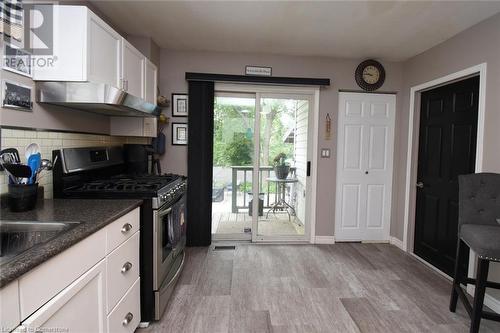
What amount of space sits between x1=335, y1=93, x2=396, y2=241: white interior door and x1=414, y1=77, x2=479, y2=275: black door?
0.45 meters

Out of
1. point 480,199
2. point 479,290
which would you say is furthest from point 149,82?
point 479,290

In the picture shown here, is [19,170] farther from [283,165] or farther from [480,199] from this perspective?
[480,199]

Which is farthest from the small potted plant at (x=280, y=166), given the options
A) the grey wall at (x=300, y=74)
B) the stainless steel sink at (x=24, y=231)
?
the stainless steel sink at (x=24, y=231)

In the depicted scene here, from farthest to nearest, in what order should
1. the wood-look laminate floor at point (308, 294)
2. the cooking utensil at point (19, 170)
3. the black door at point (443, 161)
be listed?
the black door at point (443, 161) → the wood-look laminate floor at point (308, 294) → the cooking utensil at point (19, 170)

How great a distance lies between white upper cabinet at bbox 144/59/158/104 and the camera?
8.80ft

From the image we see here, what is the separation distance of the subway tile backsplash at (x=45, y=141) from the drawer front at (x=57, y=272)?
0.74 meters

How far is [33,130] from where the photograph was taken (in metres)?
A: 1.71

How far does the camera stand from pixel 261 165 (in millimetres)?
3709

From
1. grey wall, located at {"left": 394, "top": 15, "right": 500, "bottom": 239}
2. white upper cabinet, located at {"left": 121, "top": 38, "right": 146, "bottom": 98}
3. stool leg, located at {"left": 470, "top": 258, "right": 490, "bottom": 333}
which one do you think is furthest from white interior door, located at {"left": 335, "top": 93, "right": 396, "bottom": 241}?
white upper cabinet, located at {"left": 121, "top": 38, "right": 146, "bottom": 98}

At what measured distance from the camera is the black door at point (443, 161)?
2615mm

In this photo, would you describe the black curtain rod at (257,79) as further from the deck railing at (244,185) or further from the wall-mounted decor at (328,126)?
the deck railing at (244,185)

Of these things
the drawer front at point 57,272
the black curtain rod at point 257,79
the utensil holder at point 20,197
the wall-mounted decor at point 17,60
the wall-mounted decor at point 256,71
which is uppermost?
the wall-mounted decor at point 256,71

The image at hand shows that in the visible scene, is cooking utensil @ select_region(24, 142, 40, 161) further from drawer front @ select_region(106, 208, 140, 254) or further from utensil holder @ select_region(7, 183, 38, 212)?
drawer front @ select_region(106, 208, 140, 254)

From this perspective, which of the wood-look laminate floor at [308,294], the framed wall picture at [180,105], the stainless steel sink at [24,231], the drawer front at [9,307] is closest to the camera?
the drawer front at [9,307]
